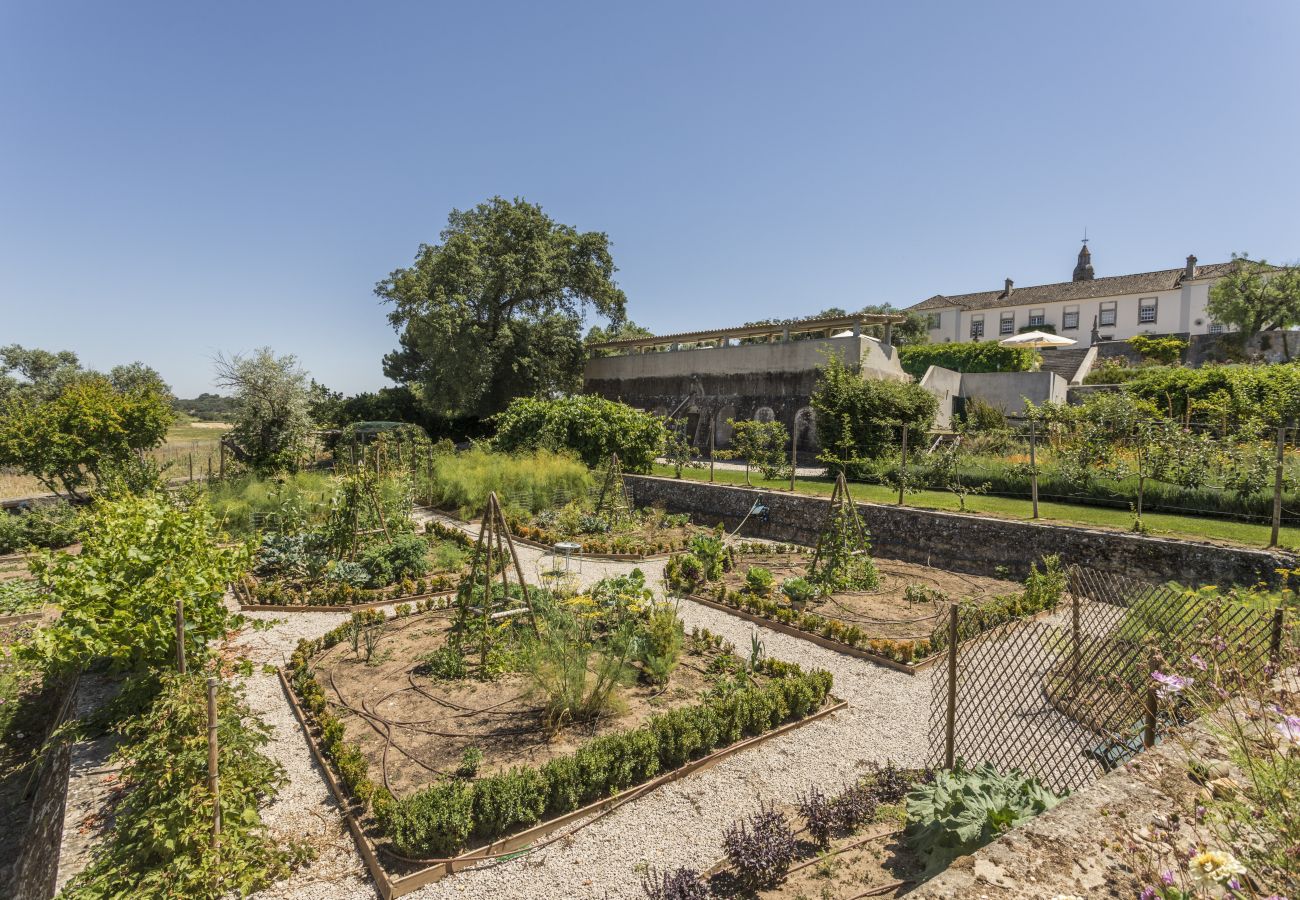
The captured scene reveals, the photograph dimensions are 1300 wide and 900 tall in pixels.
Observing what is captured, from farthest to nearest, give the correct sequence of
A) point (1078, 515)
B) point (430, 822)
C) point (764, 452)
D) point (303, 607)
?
1. point (764, 452)
2. point (1078, 515)
3. point (303, 607)
4. point (430, 822)

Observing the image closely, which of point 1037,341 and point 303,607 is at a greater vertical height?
point 1037,341

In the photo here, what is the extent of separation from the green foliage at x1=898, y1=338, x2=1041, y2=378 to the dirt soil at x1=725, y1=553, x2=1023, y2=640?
15899 millimetres

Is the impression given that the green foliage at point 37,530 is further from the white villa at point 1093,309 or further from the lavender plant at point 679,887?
the white villa at point 1093,309

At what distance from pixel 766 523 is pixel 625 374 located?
1440cm

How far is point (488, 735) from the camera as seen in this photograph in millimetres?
5270

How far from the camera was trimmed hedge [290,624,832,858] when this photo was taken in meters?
4.00

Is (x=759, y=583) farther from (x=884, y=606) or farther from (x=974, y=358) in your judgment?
(x=974, y=358)

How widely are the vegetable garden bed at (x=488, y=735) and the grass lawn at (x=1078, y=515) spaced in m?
7.26

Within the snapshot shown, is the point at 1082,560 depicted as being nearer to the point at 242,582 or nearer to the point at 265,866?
the point at 265,866

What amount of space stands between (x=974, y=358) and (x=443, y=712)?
26.6m

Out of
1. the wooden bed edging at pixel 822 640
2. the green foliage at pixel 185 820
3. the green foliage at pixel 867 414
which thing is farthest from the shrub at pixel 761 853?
the green foliage at pixel 867 414

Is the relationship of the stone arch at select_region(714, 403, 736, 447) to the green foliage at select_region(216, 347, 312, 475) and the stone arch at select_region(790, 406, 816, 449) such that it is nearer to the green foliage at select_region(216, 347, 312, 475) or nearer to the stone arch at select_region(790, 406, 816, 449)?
the stone arch at select_region(790, 406, 816, 449)

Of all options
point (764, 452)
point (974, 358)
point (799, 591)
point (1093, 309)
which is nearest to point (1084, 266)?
point (1093, 309)

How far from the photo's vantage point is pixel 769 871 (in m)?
3.61
